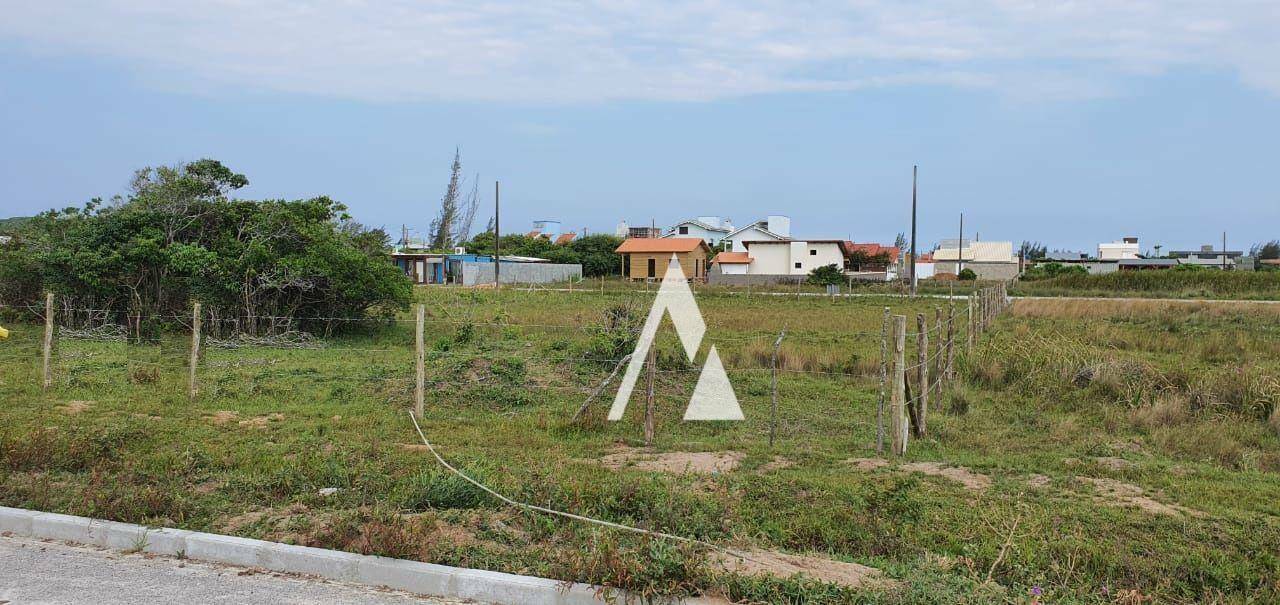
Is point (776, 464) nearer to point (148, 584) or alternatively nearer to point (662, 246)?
point (148, 584)

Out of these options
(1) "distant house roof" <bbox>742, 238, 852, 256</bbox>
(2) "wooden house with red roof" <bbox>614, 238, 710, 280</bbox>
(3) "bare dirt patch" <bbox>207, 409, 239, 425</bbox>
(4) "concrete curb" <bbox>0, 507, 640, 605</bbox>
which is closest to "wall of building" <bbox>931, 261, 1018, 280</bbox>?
(1) "distant house roof" <bbox>742, 238, 852, 256</bbox>

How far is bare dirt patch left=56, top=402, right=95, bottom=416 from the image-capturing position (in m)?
10.8

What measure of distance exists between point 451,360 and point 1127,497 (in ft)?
30.5

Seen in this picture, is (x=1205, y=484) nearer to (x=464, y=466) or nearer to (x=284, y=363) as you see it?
(x=464, y=466)

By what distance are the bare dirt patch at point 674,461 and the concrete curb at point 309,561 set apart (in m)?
3.17

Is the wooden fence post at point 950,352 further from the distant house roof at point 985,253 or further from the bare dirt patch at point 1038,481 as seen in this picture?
the distant house roof at point 985,253

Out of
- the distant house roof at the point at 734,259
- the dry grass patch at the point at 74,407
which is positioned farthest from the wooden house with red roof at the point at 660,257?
the dry grass patch at the point at 74,407

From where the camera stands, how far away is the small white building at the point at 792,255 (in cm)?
6203

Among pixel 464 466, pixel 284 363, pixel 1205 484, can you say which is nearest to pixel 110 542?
pixel 464 466

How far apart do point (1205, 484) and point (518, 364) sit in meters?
8.80

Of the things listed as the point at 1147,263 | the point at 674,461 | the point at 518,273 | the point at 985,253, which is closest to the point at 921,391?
the point at 674,461

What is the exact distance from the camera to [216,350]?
728 inches

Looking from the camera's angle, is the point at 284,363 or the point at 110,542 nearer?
the point at 110,542

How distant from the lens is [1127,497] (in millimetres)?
7391
